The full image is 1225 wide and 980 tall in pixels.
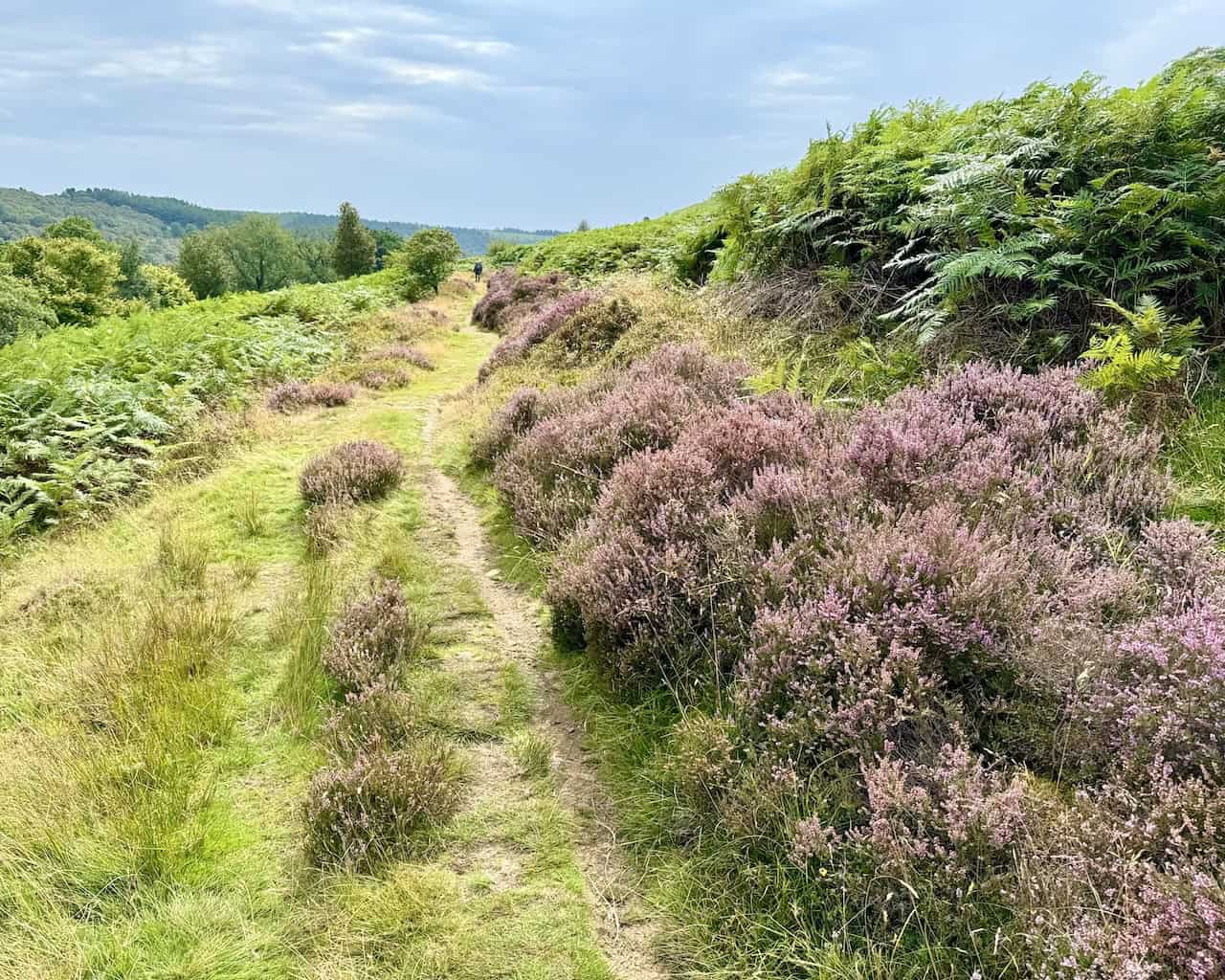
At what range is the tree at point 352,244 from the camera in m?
62.0

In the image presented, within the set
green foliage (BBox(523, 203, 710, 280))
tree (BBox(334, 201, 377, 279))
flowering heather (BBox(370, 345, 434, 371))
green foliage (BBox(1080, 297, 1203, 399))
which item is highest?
tree (BBox(334, 201, 377, 279))

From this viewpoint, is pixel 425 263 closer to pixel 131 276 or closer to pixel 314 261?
pixel 131 276

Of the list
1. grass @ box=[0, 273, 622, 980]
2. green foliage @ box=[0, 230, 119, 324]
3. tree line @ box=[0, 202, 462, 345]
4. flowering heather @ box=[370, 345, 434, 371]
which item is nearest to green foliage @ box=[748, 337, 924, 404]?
grass @ box=[0, 273, 622, 980]

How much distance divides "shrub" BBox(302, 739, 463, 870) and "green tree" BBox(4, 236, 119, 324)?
60.4 m

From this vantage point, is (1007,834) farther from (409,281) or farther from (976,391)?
(409,281)

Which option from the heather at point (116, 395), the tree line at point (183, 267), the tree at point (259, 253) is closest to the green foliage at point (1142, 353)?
the heather at point (116, 395)

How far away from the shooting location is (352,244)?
63.5 meters

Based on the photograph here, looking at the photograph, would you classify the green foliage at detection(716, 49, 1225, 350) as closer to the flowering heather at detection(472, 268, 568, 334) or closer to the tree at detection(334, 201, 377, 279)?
the flowering heather at detection(472, 268, 568, 334)

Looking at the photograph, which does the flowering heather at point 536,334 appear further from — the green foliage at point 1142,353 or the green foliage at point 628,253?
the green foliage at point 1142,353

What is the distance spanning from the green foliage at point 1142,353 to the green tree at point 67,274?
62.1m

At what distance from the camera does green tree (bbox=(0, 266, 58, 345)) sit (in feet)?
115

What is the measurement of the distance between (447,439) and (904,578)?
7434mm

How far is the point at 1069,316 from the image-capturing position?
5230 millimetres

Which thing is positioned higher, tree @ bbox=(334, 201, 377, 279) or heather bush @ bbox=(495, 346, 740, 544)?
tree @ bbox=(334, 201, 377, 279)
